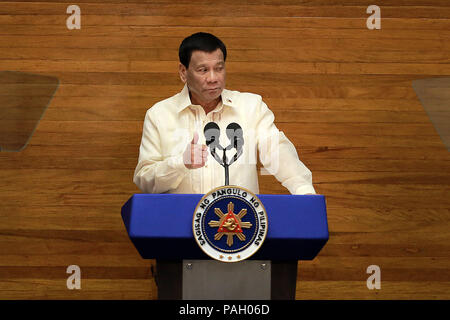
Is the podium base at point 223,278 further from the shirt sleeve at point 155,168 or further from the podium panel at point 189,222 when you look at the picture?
the shirt sleeve at point 155,168

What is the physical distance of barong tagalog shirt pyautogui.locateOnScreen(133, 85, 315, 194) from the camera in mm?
1918

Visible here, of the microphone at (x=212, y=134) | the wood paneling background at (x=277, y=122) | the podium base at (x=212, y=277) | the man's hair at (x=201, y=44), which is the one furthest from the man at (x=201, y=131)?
the wood paneling background at (x=277, y=122)

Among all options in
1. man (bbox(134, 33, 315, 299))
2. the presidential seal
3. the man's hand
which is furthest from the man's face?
the presidential seal

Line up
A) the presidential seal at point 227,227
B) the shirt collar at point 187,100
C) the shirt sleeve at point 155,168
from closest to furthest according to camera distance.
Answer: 1. the presidential seal at point 227,227
2. the shirt sleeve at point 155,168
3. the shirt collar at point 187,100

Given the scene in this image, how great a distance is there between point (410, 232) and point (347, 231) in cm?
31

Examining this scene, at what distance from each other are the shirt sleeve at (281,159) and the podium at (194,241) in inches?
12.6

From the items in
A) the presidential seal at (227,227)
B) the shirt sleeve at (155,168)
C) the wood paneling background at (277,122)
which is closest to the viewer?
the presidential seal at (227,227)

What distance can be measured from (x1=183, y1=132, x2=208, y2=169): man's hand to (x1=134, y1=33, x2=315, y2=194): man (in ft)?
0.77

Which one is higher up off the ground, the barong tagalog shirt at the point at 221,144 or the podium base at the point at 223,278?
the barong tagalog shirt at the point at 221,144

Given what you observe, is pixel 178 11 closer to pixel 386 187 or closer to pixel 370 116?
pixel 370 116

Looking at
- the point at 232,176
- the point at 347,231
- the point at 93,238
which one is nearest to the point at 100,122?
the point at 93,238

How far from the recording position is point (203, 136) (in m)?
2.04

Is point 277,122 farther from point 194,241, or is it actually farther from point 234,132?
point 194,241

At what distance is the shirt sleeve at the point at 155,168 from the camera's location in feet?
5.74
